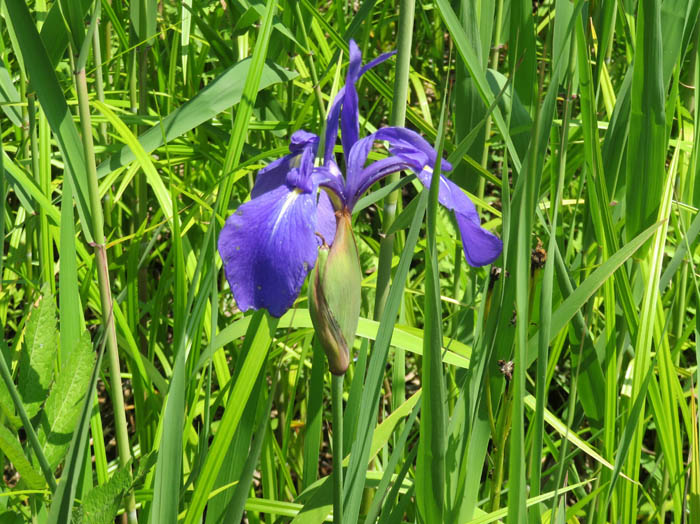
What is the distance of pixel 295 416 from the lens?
150cm

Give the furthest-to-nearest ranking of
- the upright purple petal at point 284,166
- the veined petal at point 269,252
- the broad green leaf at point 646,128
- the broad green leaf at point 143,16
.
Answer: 1. the broad green leaf at point 143,16
2. the broad green leaf at point 646,128
3. the upright purple petal at point 284,166
4. the veined petal at point 269,252

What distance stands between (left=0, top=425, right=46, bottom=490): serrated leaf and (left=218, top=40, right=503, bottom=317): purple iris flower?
0.76 feet

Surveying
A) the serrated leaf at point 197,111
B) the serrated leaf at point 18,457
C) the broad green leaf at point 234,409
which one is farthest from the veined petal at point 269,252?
the serrated leaf at point 197,111

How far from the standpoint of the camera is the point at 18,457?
58cm

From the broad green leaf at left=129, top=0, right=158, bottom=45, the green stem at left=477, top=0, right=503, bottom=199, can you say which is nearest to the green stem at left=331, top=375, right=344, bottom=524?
the green stem at left=477, top=0, right=503, bottom=199

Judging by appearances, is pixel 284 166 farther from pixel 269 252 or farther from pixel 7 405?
pixel 7 405

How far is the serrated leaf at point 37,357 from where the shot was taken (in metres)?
0.63

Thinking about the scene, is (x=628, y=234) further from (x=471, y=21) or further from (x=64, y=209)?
(x=64, y=209)

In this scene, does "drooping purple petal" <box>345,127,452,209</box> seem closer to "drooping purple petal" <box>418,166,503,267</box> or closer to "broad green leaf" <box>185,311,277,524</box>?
"drooping purple petal" <box>418,166,503,267</box>

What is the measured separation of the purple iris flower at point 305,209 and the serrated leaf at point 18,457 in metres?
0.23

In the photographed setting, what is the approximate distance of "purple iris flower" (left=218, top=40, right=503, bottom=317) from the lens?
504mm

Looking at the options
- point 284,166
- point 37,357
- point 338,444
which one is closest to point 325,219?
point 284,166

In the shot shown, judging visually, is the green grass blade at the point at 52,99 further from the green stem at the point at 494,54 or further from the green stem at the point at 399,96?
the green stem at the point at 494,54

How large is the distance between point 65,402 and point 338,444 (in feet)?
0.87
